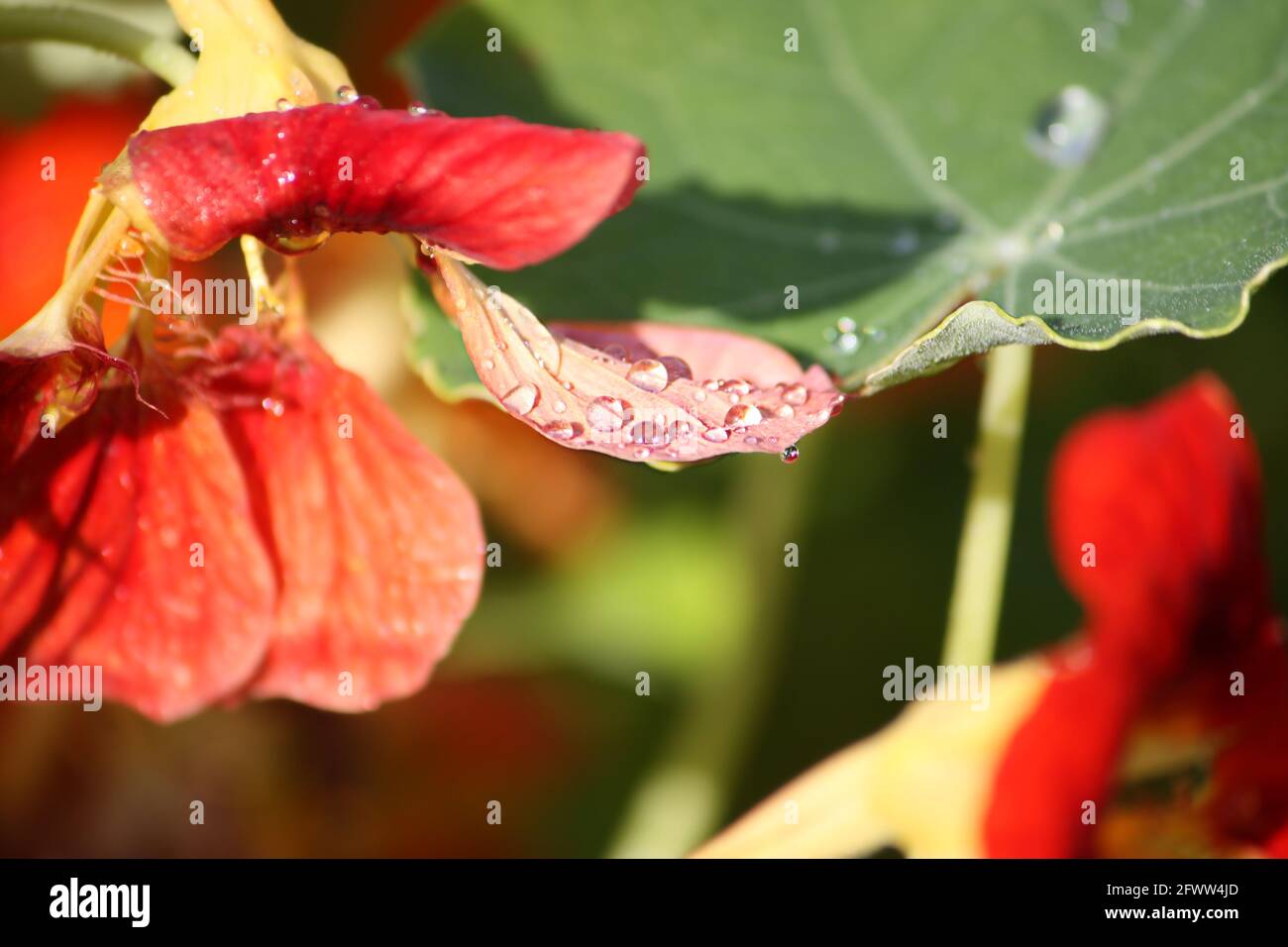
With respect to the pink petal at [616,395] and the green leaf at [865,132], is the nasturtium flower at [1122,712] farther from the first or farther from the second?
the pink petal at [616,395]

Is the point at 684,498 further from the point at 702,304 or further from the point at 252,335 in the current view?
the point at 252,335

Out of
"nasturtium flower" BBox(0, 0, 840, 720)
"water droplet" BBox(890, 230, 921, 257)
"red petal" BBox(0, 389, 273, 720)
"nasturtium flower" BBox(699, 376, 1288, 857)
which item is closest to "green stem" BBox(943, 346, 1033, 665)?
"nasturtium flower" BBox(699, 376, 1288, 857)

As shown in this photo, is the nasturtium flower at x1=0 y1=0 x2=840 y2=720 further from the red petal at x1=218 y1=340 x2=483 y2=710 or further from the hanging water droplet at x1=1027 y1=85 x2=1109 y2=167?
the hanging water droplet at x1=1027 y1=85 x2=1109 y2=167

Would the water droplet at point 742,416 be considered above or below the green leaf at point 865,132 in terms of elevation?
below

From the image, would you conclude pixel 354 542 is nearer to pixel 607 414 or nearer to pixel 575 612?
pixel 607 414

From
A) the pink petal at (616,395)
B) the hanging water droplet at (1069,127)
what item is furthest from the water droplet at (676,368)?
the hanging water droplet at (1069,127)
